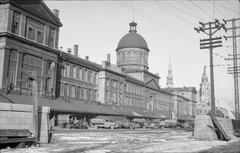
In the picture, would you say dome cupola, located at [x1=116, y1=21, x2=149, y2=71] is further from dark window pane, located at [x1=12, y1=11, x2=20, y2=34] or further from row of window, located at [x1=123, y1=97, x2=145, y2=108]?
dark window pane, located at [x1=12, y1=11, x2=20, y2=34]

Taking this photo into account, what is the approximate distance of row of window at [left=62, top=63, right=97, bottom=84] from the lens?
169 ft

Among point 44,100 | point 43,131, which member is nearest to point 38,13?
point 44,100

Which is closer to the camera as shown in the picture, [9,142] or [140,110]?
[9,142]

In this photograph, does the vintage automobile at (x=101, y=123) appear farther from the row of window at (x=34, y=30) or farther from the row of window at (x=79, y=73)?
the row of window at (x=34, y=30)

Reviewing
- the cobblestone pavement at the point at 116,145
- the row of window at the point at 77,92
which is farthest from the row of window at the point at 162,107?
the cobblestone pavement at the point at 116,145

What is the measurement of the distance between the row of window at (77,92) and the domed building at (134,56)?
27162 mm

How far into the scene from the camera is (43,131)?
18312mm

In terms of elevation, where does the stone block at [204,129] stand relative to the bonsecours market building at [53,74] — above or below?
below

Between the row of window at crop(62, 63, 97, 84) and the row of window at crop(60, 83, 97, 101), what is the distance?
1.78 meters

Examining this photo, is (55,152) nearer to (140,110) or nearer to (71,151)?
(71,151)

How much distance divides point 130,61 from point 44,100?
155ft

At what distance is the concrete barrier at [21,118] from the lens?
15.7 meters

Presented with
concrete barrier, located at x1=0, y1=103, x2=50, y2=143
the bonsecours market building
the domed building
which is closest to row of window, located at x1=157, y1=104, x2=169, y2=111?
the domed building

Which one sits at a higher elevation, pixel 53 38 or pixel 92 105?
pixel 53 38
